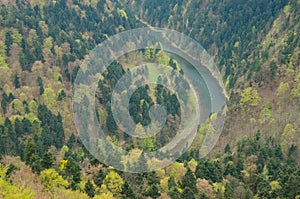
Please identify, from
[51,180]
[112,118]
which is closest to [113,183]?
[51,180]

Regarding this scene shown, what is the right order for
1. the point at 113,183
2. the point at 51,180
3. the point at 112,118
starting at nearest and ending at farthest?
the point at 51,180 → the point at 113,183 → the point at 112,118

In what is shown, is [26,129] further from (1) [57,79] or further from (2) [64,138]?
(1) [57,79]

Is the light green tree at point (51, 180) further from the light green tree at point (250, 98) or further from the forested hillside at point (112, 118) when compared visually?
the light green tree at point (250, 98)

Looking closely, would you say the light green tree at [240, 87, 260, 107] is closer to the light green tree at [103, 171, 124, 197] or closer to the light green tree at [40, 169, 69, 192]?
the light green tree at [103, 171, 124, 197]

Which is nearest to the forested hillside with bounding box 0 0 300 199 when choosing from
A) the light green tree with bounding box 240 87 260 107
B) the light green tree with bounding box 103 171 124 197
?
the light green tree with bounding box 103 171 124 197

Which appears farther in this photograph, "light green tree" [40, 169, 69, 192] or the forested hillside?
the forested hillside

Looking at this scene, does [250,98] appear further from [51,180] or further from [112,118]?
[51,180]

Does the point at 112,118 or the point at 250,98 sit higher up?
the point at 250,98

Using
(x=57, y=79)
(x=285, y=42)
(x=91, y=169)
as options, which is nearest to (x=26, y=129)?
(x=57, y=79)
